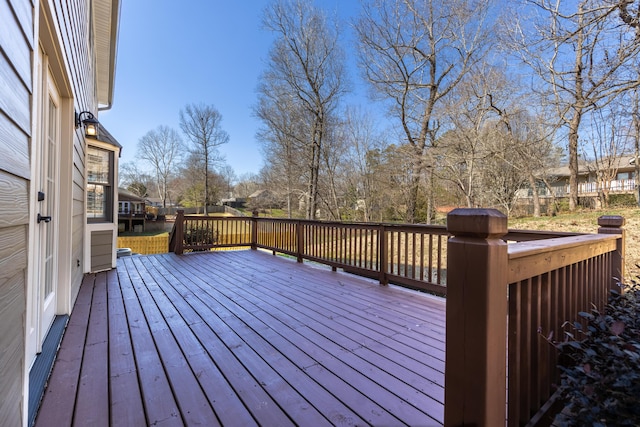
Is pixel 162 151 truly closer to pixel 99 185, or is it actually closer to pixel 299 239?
pixel 99 185

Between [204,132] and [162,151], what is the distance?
9169 millimetres

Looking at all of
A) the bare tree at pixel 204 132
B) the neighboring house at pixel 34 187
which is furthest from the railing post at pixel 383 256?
the bare tree at pixel 204 132

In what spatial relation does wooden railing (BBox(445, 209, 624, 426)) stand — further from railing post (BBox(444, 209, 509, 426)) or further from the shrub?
the shrub

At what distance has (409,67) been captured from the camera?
10.2m

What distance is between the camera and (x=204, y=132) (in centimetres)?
2147

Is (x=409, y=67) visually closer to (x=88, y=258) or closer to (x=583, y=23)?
(x=583, y=23)

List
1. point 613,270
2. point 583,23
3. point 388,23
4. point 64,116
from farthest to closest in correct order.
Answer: point 388,23 < point 583,23 < point 64,116 < point 613,270

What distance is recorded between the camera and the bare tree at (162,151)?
2708cm

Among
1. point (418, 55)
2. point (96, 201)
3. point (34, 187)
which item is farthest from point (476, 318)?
point (418, 55)

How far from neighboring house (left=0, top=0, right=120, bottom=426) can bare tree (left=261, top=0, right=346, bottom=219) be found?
8730 millimetres

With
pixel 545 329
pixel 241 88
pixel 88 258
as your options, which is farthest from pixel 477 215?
pixel 241 88

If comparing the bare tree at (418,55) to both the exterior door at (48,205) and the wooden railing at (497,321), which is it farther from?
the exterior door at (48,205)

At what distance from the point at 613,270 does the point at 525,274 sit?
1.85 m

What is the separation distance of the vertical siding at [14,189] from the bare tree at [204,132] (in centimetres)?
2201
